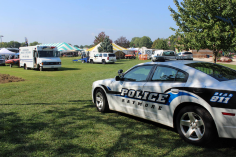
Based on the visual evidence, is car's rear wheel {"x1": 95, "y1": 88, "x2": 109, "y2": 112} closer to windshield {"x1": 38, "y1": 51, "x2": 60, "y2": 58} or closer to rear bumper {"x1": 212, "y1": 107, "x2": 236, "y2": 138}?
rear bumper {"x1": 212, "y1": 107, "x2": 236, "y2": 138}

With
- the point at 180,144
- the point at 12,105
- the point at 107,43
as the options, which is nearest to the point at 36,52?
the point at 12,105

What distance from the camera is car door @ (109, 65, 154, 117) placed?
192 inches

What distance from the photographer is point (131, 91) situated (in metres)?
5.06

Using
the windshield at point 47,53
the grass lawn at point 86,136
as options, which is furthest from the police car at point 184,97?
the windshield at point 47,53

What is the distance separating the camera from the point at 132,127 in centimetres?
484

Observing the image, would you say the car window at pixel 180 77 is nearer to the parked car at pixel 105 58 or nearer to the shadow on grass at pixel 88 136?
the shadow on grass at pixel 88 136

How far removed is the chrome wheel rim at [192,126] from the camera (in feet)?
12.2

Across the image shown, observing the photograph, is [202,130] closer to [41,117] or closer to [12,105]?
[41,117]

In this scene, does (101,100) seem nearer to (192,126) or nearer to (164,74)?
(164,74)

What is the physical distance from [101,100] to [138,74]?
57.3 inches

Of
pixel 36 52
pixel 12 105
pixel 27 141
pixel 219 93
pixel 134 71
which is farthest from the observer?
pixel 36 52

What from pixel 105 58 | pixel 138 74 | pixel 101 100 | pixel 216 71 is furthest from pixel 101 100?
pixel 105 58

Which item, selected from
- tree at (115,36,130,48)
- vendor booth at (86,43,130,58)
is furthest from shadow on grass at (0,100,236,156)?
tree at (115,36,130,48)

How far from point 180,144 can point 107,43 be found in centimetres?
5159
